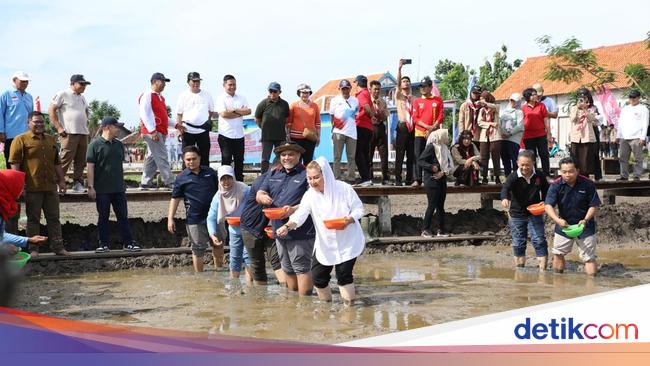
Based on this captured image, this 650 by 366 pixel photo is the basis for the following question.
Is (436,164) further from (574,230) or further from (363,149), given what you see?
(574,230)

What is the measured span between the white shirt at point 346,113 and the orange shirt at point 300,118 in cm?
53

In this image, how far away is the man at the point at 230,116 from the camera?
494 inches

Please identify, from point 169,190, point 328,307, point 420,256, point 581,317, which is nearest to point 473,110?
point 420,256

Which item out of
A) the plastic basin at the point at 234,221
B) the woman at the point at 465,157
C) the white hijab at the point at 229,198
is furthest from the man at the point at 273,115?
the woman at the point at 465,157

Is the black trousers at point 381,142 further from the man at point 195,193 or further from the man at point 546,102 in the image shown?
the man at point 195,193

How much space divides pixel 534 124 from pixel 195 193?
21.3 feet

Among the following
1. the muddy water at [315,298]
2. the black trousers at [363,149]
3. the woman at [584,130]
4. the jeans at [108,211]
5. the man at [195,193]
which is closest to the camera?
the muddy water at [315,298]

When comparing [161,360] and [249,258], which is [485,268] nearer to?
[249,258]

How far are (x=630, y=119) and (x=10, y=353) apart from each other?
1476 cm

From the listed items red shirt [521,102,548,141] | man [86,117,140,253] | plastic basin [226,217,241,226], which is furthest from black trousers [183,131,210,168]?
red shirt [521,102,548,141]

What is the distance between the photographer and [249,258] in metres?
10.1

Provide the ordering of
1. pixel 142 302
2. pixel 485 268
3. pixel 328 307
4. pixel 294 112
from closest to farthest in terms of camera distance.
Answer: pixel 328 307
pixel 142 302
pixel 485 268
pixel 294 112

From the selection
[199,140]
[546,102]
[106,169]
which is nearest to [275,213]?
[106,169]

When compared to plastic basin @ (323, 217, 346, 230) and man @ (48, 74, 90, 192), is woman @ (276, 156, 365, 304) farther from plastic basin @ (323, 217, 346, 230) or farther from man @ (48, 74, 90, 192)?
man @ (48, 74, 90, 192)
